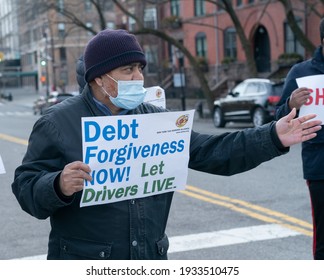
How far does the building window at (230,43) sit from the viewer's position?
138ft

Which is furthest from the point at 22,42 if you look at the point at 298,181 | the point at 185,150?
the point at 185,150

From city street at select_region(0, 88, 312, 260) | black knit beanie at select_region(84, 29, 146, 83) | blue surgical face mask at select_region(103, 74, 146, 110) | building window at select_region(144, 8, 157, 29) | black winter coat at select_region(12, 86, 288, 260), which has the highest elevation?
building window at select_region(144, 8, 157, 29)

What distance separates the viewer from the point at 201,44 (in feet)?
151

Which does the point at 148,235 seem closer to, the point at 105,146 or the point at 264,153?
the point at 105,146

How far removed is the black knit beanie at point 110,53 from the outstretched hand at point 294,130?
2.55 feet

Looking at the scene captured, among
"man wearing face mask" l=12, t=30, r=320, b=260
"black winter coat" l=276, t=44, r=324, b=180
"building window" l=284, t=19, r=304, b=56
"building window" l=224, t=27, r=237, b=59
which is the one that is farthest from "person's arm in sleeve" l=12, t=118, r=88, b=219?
"building window" l=224, t=27, r=237, b=59

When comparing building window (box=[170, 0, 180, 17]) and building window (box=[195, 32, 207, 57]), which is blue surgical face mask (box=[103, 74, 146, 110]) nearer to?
building window (box=[195, 32, 207, 57])

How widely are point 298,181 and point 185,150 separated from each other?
318 inches

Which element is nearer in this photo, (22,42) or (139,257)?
(139,257)

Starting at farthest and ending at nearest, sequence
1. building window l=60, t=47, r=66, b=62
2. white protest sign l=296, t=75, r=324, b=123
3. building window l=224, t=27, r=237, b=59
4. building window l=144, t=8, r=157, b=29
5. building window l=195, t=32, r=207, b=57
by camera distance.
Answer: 1. building window l=60, t=47, r=66, b=62
2. building window l=144, t=8, r=157, b=29
3. building window l=195, t=32, r=207, b=57
4. building window l=224, t=27, r=237, b=59
5. white protest sign l=296, t=75, r=324, b=123

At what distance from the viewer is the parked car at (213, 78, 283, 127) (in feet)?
69.4

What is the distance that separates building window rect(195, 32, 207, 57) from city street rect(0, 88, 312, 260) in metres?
34.1

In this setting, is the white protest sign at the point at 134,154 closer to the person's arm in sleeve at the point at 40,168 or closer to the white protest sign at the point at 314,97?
the person's arm in sleeve at the point at 40,168
